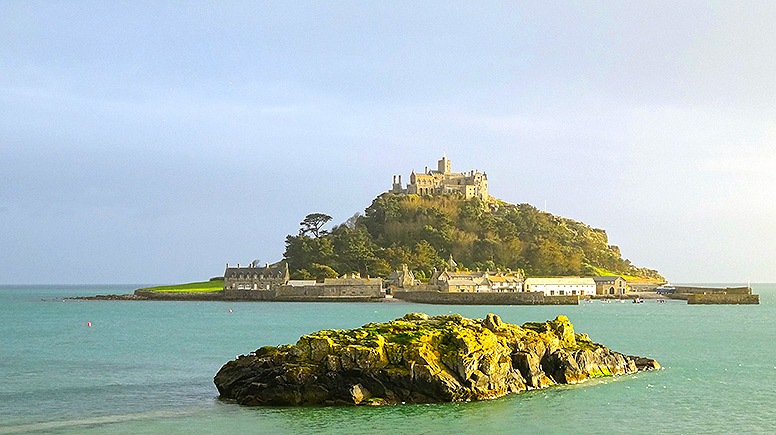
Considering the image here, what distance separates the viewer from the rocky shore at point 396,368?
23.2 m

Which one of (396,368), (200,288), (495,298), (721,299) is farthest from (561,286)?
→ (396,368)

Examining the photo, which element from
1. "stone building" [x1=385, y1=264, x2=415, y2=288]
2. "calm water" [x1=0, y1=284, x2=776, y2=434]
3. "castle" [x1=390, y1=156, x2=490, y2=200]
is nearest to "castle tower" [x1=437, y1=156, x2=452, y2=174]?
"castle" [x1=390, y1=156, x2=490, y2=200]

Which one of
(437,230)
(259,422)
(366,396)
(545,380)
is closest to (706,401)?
(545,380)

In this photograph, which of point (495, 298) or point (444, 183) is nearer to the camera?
point (495, 298)

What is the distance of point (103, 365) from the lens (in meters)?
34.8

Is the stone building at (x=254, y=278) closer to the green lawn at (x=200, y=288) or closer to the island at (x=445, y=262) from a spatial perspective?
the island at (x=445, y=262)

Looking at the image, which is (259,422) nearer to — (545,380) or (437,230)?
(545,380)

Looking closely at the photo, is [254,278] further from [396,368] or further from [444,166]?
[396,368]

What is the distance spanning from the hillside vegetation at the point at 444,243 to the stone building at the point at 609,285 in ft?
23.1

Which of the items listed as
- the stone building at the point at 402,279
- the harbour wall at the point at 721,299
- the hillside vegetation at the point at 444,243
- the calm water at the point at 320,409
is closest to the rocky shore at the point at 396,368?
the calm water at the point at 320,409

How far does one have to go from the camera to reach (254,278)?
346ft

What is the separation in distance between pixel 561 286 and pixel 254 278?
38.3 m

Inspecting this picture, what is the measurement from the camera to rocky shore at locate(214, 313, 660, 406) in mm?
23156

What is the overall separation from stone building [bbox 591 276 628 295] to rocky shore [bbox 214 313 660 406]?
83.3 m
